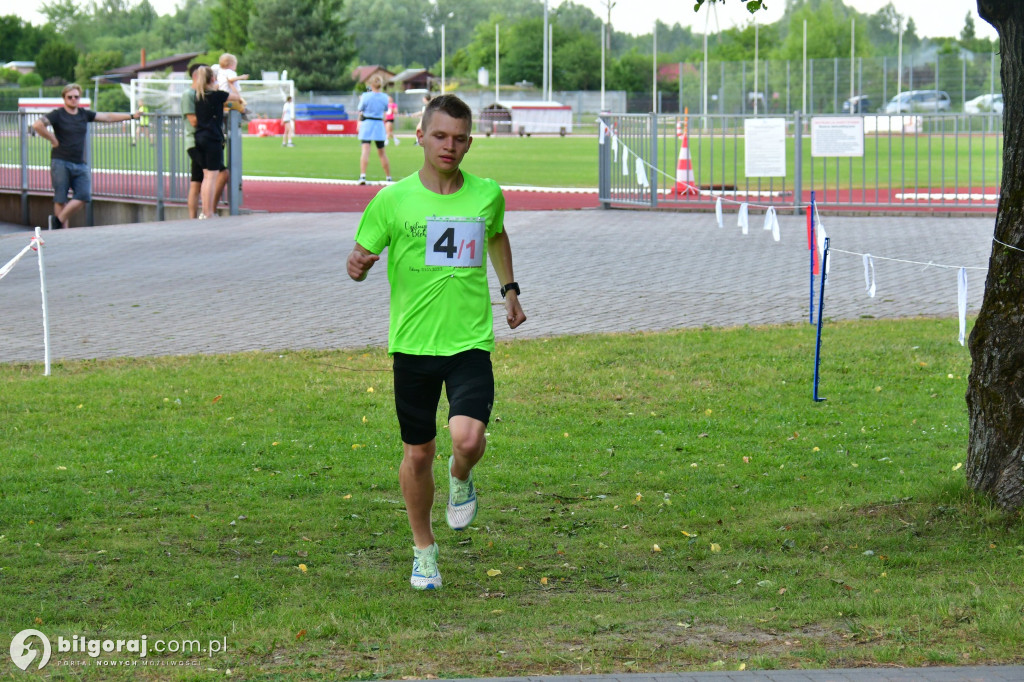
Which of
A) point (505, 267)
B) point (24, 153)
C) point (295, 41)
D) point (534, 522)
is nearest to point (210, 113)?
point (24, 153)

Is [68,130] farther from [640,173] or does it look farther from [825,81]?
[825,81]

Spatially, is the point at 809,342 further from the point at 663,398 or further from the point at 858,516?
the point at 858,516

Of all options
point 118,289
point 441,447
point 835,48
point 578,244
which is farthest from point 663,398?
point 835,48

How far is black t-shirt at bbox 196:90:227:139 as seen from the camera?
17.2 meters

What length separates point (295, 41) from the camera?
339 ft

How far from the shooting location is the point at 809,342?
32.3ft

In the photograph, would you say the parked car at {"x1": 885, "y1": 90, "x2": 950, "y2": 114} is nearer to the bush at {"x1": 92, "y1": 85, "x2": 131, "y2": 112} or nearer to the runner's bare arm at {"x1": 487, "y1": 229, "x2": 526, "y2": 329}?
the bush at {"x1": 92, "y1": 85, "x2": 131, "y2": 112}

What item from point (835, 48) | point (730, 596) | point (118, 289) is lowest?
point (730, 596)

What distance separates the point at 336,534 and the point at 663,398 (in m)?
3.12

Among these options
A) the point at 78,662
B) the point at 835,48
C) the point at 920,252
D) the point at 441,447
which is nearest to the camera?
the point at 78,662

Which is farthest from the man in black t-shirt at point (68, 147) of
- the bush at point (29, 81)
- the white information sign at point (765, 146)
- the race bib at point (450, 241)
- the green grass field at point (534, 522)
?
the bush at point (29, 81)

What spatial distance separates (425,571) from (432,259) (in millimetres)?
1173

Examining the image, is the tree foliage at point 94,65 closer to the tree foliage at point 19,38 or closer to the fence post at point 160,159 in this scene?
the tree foliage at point 19,38

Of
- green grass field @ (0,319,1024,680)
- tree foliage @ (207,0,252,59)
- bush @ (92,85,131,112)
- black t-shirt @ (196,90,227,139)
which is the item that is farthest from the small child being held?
tree foliage @ (207,0,252,59)
